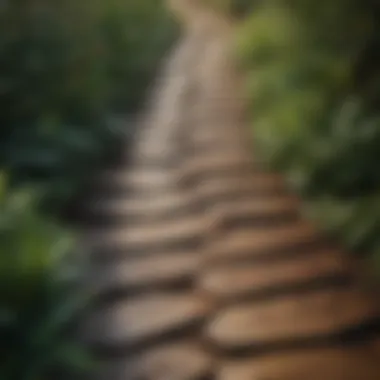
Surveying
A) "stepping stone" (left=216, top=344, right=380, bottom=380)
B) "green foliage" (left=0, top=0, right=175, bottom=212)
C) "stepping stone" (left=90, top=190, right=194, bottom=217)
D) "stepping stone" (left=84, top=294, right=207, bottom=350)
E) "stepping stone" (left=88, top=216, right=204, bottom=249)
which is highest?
"green foliage" (left=0, top=0, right=175, bottom=212)

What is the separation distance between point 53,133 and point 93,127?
13.7 inches

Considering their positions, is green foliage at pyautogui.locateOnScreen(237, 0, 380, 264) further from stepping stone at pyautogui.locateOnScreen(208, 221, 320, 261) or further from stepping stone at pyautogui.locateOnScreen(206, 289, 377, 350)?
stepping stone at pyautogui.locateOnScreen(206, 289, 377, 350)

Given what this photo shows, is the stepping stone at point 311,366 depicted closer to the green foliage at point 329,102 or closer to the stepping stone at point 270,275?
the stepping stone at point 270,275

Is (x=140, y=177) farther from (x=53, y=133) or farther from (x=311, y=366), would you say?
(x=311, y=366)

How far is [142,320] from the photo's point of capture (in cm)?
179

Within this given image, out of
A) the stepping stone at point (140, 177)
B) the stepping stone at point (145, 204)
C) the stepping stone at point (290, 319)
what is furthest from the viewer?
the stepping stone at point (140, 177)

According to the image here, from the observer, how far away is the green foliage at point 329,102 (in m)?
2.01

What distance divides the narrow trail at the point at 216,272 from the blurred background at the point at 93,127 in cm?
9

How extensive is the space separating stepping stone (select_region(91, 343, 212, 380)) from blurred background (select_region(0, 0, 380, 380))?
3.4 inches

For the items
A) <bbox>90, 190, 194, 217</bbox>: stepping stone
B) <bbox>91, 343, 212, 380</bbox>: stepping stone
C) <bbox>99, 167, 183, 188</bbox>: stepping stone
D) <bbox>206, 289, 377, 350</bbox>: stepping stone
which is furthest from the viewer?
<bbox>99, 167, 183, 188</bbox>: stepping stone

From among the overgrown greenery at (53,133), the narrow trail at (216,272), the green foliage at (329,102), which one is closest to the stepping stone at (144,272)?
the narrow trail at (216,272)

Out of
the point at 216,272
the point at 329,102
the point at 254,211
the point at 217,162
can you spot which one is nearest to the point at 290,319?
the point at 216,272

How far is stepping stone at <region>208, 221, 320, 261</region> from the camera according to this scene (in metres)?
2.11

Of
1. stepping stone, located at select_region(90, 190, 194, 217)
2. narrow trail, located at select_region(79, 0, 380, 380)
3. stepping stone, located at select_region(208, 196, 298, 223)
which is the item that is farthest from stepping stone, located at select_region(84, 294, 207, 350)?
stepping stone, located at select_region(208, 196, 298, 223)
